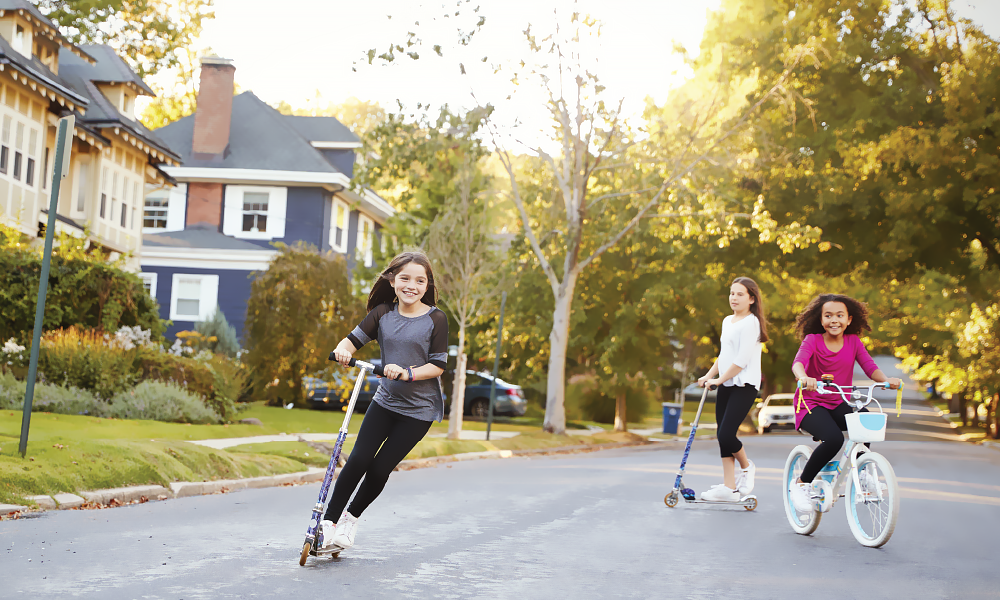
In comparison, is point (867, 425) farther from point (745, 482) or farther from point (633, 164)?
point (633, 164)

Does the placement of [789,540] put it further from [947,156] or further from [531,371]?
[531,371]

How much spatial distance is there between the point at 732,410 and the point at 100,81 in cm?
2663

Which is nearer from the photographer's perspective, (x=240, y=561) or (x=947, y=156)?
(x=240, y=561)

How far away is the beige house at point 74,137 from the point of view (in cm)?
2597

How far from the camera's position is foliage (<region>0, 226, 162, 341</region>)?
68.7 feet

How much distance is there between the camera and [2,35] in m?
26.6

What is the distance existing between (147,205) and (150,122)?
37.4 ft

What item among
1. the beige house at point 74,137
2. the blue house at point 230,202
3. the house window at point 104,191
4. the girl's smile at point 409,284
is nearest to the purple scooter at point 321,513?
the girl's smile at point 409,284

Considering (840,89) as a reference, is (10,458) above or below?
below

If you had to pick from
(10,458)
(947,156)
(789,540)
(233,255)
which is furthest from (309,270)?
(789,540)

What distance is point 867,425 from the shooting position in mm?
8625

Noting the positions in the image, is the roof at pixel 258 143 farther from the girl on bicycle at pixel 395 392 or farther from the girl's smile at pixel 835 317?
the girl on bicycle at pixel 395 392

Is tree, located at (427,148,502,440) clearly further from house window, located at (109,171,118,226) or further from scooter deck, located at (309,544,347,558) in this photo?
scooter deck, located at (309,544,347,558)

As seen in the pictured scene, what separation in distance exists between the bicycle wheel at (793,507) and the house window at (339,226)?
3486 centimetres
